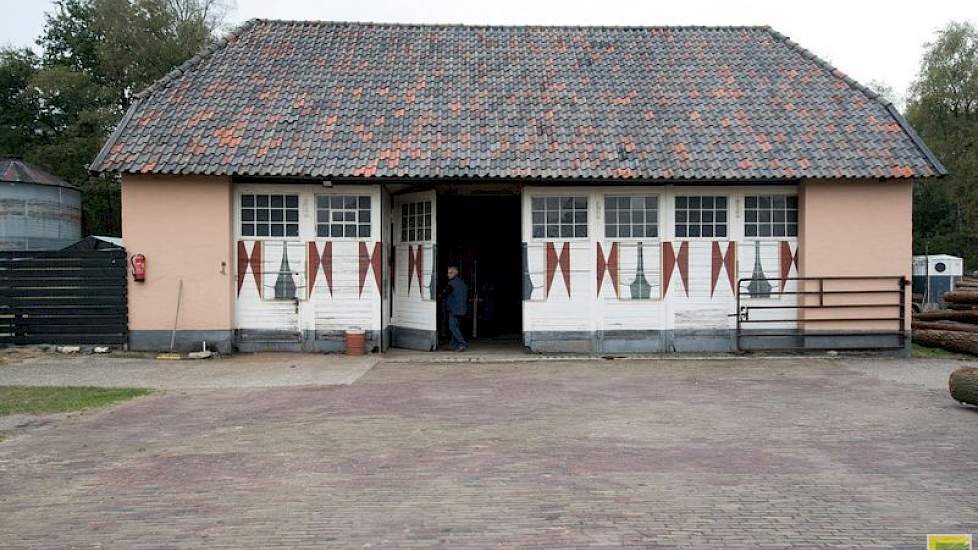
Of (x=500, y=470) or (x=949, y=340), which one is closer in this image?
(x=500, y=470)

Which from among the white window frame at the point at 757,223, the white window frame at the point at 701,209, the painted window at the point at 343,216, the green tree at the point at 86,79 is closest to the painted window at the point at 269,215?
the painted window at the point at 343,216

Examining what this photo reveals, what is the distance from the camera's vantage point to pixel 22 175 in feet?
73.5

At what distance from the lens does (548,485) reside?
627 centimetres

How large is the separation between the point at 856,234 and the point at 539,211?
5934 millimetres

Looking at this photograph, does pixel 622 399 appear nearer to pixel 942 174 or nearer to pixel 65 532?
pixel 65 532

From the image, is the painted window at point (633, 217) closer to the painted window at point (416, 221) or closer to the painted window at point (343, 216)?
the painted window at point (416, 221)

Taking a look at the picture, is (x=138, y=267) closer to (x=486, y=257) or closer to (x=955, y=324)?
(x=486, y=257)

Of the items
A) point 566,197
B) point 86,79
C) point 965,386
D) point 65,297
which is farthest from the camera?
point 86,79

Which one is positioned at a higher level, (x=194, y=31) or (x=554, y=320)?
(x=194, y=31)

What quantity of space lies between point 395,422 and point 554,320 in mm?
6696

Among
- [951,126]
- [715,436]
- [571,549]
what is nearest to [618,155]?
[715,436]

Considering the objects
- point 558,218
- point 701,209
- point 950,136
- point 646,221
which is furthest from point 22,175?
point 950,136

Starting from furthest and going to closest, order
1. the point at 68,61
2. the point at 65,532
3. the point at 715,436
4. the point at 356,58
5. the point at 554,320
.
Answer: the point at 68,61
the point at 356,58
the point at 554,320
the point at 715,436
the point at 65,532

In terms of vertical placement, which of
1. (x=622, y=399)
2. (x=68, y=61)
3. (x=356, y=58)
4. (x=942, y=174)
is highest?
(x=68, y=61)
